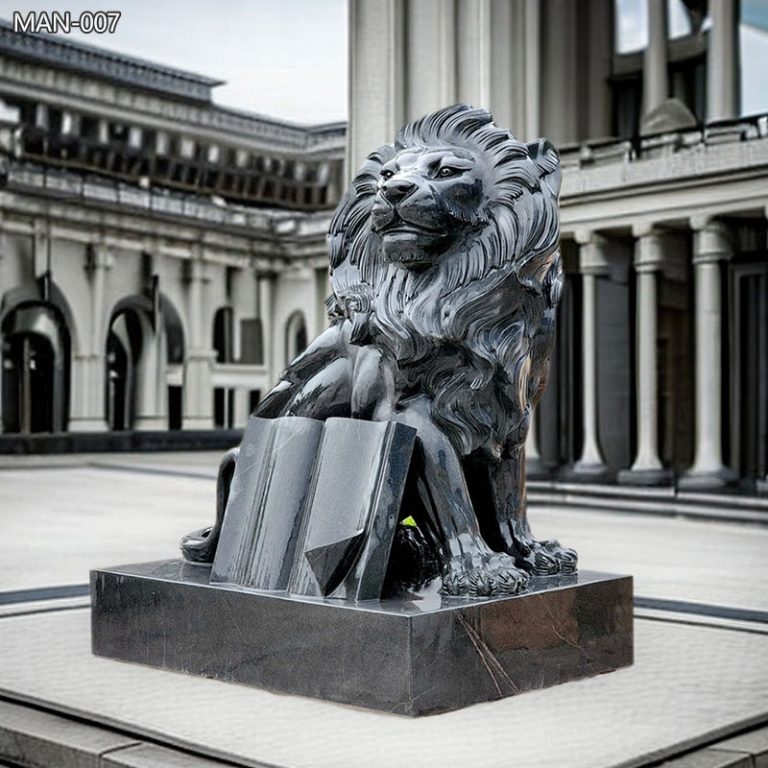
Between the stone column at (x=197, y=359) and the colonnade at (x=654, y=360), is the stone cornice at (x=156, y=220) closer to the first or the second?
the stone column at (x=197, y=359)

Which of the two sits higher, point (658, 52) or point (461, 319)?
point (658, 52)

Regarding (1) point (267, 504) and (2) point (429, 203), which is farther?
(1) point (267, 504)

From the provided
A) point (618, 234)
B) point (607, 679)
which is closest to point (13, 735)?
point (607, 679)

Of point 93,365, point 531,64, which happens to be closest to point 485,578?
point 531,64

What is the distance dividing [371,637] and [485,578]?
54 centimetres

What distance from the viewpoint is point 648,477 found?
20328 mm

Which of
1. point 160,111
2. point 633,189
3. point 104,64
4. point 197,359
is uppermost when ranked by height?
point 104,64

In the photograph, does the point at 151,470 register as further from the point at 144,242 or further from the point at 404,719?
the point at 404,719

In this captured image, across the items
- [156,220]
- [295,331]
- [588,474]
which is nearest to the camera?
[588,474]

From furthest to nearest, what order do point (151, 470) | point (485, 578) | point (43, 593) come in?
point (151, 470) < point (43, 593) < point (485, 578)

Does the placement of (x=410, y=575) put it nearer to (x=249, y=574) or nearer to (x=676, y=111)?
(x=249, y=574)

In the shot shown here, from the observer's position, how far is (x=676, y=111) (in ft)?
75.5

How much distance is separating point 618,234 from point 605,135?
15.4ft

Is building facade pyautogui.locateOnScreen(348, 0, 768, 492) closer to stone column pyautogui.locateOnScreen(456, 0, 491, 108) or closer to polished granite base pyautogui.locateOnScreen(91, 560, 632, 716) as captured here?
stone column pyautogui.locateOnScreen(456, 0, 491, 108)
